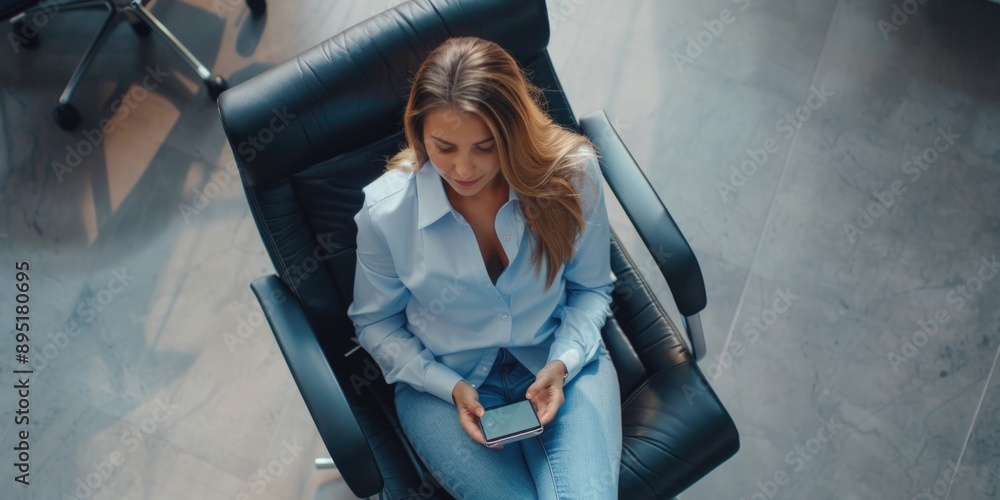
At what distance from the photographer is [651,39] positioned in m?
2.39

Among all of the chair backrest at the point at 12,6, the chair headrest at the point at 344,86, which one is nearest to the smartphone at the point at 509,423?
the chair headrest at the point at 344,86

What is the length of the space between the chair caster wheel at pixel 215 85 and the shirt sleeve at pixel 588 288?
1246 millimetres

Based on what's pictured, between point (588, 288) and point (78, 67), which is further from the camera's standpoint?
point (78, 67)

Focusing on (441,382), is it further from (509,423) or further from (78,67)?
(78,67)

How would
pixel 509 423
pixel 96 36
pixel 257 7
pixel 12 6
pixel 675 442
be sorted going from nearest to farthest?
pixel 509 423
pixel 675 442
pixel 12 6
pixel 96 36
pixel 257 7

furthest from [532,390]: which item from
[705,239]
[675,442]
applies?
[705,239]

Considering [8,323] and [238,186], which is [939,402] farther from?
[8,323]

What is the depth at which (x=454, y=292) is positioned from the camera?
56.7 inches

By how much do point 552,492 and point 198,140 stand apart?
4.82ft

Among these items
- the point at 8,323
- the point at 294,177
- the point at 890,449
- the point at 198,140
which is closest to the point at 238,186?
the point at 198,140

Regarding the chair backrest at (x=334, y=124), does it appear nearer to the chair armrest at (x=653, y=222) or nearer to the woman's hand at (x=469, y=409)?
the chair armrest at (x=653, y=222)

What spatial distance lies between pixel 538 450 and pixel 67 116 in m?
1.65

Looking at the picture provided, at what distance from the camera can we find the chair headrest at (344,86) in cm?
136

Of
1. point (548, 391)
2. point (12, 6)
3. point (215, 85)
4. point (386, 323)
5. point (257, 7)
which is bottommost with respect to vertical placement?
point (548, 391)
